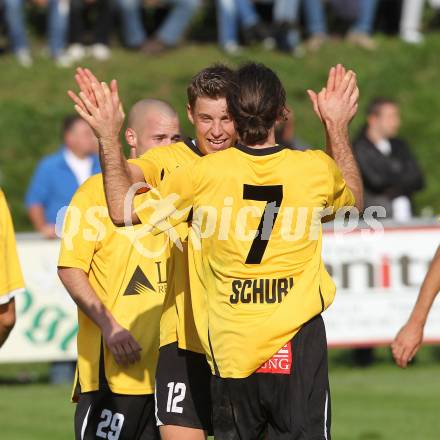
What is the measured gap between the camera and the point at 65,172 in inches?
475

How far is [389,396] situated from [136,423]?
15.4 ft

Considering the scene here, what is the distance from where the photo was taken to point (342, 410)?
10398 millimetres

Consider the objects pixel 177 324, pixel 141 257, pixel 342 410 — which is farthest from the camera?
pixel 342 410

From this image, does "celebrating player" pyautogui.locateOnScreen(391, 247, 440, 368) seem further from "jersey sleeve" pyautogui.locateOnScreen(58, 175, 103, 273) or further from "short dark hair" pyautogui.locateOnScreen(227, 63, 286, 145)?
"jersey sleeve" pyautogui.locateOnScreen(58, 175, 103, 273)

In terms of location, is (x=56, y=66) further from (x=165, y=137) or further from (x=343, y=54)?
(x=165, y=137)

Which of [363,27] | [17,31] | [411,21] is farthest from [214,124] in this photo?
[411,21]

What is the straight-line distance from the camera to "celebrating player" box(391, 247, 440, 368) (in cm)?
654

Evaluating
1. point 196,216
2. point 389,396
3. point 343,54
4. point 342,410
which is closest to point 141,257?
point 196,216

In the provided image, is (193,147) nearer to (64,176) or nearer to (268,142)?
(268,142)

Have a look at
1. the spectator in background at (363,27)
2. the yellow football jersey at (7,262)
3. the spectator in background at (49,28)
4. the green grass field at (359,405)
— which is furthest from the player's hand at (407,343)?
the spectator in background at (363,27)

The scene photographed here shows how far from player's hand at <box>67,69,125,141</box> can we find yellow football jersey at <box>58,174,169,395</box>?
1.12 metres

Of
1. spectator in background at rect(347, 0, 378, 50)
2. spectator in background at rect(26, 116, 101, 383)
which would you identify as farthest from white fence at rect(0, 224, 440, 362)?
spectator in background at rect(347, 0, 378, 50)

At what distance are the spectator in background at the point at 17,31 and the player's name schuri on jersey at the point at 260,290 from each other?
12.3 metres

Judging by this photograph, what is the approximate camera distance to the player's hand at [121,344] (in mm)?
6465
